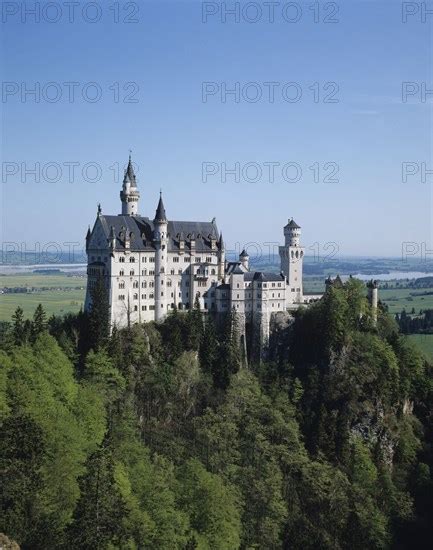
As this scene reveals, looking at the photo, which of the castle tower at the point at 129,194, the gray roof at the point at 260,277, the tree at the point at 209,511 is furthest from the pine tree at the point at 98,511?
the castle tower at the point at 129,194

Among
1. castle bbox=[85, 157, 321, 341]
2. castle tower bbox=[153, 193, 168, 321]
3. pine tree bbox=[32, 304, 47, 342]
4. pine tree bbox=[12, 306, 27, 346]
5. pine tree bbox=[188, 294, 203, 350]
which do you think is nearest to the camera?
pine tree bbox=[12, 306, 27, 346]

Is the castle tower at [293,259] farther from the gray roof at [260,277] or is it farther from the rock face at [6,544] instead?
the rock face at [6,544]

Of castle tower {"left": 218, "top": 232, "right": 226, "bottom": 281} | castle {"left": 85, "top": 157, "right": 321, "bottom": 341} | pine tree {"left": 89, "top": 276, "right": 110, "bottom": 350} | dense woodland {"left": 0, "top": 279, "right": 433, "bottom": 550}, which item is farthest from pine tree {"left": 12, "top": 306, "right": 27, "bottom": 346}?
castle tower {"left": 218, "top": 232, "right": 226, "bottom": 281}

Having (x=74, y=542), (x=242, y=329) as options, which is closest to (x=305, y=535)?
(x=242, y=329)

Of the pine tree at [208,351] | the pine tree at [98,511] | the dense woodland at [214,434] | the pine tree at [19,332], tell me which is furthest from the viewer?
the pine tree at [208,351]

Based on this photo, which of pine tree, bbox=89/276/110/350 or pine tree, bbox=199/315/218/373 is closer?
pine tree, bbox=89/276/110/350

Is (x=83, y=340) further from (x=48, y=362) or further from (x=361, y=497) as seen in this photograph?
(x=361, y=497)

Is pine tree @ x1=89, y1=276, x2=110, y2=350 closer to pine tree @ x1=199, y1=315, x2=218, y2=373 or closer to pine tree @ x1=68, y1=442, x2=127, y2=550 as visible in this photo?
pine tree @ x1=199, y1=315, x2=218, y2=373

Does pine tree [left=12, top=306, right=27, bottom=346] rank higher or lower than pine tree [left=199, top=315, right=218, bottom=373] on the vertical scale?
higher
